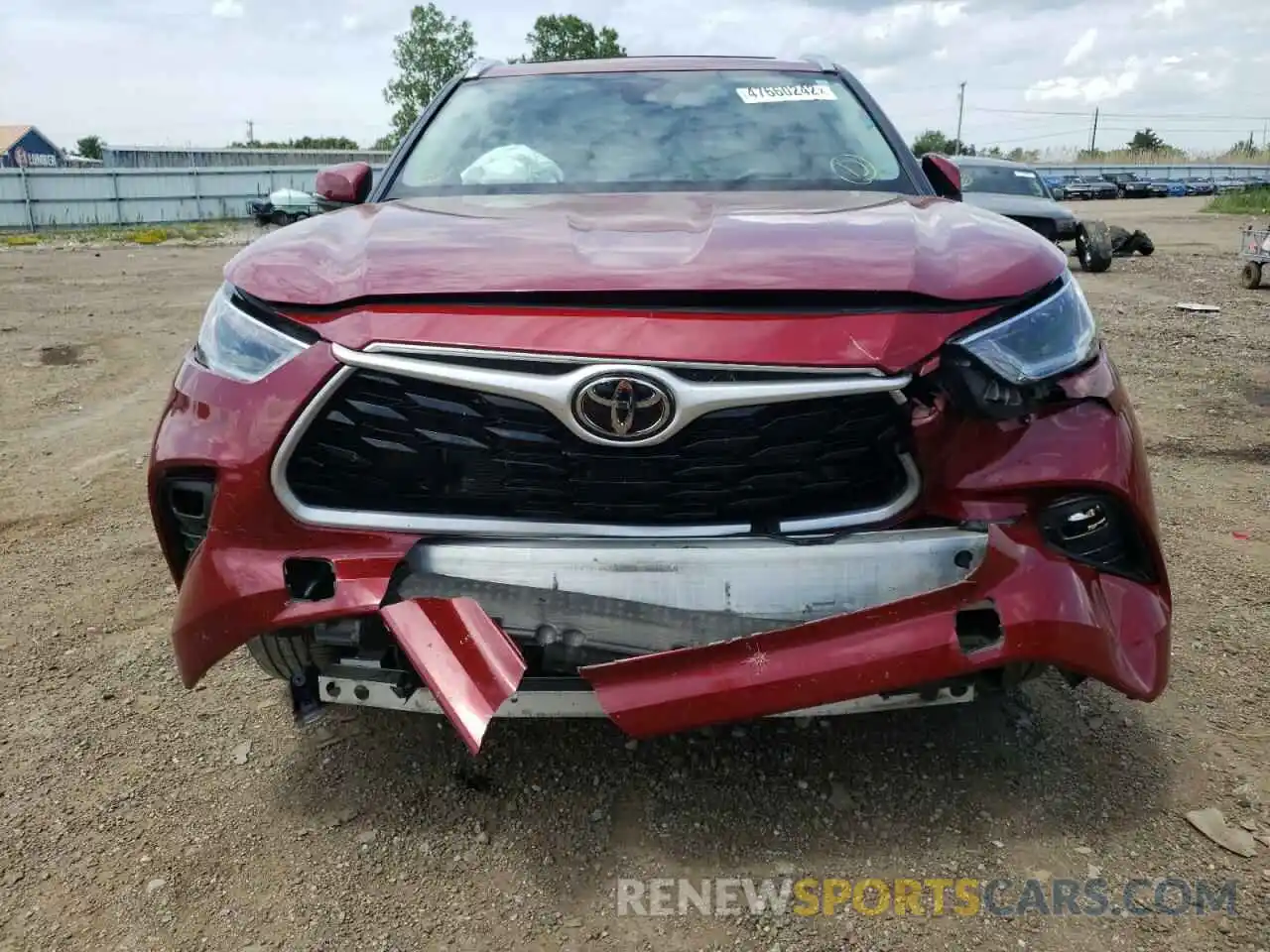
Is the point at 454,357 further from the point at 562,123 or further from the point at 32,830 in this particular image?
the point at 562,123

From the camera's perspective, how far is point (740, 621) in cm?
181

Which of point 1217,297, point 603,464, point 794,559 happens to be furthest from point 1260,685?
point 1217,297

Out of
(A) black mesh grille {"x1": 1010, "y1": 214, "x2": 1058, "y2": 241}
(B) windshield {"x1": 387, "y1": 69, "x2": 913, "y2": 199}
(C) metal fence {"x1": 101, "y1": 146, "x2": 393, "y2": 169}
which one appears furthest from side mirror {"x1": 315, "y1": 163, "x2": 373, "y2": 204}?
(C) metal fence {"x1": 101, "y1": 146, "x2": 393, "y2": 169}

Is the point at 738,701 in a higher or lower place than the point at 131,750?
higher

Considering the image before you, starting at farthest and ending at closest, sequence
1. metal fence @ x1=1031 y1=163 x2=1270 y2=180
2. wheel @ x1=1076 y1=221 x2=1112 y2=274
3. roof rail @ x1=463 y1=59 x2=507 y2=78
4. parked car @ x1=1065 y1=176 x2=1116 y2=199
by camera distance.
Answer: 1. metal fence @ x1=1031 y1=163 x2=1270 y2=180
2. parked car @ x1=1065 y1=176 x2=1116 y2=199
3. wheel @ x1=1076 y1=221 x2=1112 y2=274
4. roof rail @ x1=463 y1=59 x2=507 y2=78

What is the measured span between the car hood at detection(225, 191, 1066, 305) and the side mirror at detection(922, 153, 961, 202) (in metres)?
0.76

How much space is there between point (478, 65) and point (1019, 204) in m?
9.58

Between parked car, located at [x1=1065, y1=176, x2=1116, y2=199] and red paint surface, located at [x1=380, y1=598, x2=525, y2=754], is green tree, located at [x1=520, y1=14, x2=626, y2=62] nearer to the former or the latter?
parked car, located at [x1=1065, y1=176, x2=1116, y2=199]

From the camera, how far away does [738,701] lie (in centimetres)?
176

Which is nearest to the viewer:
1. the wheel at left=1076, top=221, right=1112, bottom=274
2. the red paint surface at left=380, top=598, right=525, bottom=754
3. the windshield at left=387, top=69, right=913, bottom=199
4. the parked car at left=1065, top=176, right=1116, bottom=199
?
the red paint surface at left=380, top=598, right=525, bottom=754

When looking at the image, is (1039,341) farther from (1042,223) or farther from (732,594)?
(1042,223)

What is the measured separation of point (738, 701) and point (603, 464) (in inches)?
19.0

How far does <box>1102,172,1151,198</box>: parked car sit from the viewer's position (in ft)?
145

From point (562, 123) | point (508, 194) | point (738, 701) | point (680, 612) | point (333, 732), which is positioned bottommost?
point (333, 732)
